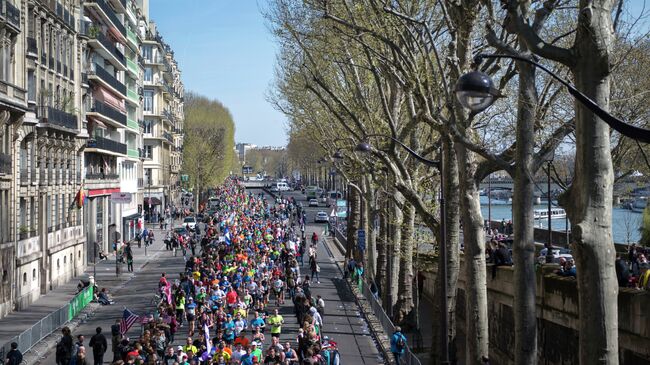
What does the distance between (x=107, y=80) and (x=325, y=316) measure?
29323mm

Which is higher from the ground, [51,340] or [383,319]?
[383,319]

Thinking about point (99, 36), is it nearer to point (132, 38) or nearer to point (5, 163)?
point (132, 38)

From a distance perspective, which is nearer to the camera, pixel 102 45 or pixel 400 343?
pixel 400 343

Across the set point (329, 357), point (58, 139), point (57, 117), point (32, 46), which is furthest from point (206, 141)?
point (329, 357)

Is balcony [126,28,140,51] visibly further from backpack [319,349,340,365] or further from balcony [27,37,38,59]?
backpack [319,349,340,365]

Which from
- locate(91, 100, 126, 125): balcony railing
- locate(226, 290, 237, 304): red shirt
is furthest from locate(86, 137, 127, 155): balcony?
locate(226, 290, 237, 304): red shirt

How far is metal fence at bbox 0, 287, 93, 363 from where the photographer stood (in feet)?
71.8

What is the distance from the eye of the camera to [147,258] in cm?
5231

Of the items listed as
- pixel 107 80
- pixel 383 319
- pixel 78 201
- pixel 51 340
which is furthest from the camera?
pixel 107 80

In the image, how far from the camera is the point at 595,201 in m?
8.17

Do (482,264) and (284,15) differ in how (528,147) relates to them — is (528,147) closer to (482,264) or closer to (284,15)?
(482,264)

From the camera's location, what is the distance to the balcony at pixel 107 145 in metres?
49.0

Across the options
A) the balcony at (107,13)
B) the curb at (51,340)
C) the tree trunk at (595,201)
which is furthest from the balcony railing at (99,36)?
the tree trunk at (595,201)

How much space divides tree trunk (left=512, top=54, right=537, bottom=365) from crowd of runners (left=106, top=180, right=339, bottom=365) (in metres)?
6.56
